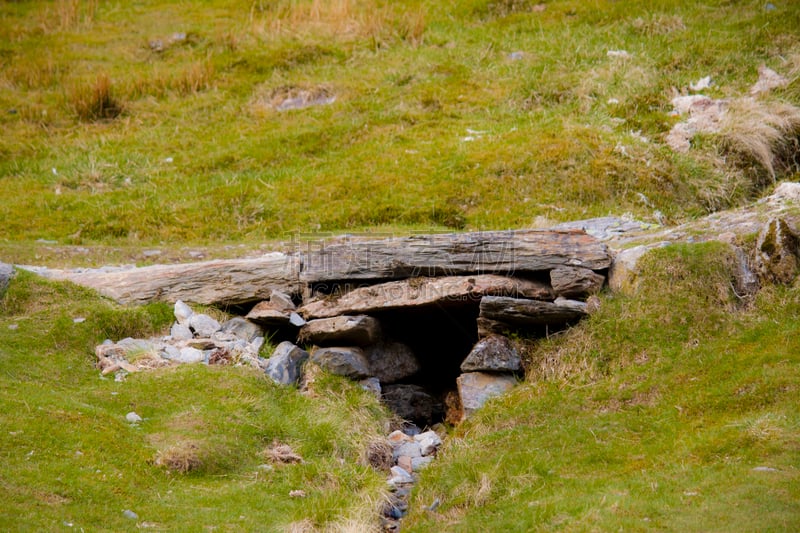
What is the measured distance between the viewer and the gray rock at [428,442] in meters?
13.0

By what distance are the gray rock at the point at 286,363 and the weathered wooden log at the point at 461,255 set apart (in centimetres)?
141

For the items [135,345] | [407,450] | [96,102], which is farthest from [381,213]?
[96,102]

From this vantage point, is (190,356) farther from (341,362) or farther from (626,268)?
(626,268)

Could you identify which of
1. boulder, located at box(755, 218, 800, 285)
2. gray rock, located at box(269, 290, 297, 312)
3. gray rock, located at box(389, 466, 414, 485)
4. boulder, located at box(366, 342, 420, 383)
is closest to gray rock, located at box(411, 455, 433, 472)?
gray rock, located at box(389, 466, 414, 485)

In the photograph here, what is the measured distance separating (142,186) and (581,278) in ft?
42.4

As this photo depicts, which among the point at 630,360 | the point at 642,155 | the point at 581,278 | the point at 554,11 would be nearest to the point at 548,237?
the point at 581,278

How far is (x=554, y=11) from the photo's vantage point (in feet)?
93.3

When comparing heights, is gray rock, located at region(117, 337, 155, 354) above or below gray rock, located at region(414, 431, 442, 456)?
above

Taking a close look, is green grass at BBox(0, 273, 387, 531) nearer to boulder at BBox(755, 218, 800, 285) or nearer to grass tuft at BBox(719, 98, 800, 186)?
boulder at BBox(755, 218, 800, 285)

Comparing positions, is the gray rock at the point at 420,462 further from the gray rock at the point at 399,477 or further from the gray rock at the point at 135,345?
the gray rock at the point at 135,345

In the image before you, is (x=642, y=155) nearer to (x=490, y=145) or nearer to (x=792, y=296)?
(x=490, y=145)

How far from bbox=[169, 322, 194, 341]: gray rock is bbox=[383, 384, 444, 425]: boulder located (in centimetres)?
352

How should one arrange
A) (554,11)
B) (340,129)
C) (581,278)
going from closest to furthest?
(581,278) < (340,129) < (554,11)

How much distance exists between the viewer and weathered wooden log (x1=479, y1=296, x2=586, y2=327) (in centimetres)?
1358
